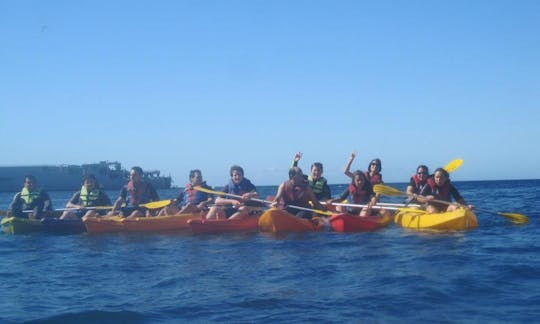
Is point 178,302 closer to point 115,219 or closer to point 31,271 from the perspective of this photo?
point 31,271

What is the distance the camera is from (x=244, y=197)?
12.1m

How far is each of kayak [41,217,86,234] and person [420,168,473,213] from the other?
7726 millimetres

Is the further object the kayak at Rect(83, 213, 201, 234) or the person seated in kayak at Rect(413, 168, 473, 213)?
the kayak at Rect(83, 213, 201, 234)

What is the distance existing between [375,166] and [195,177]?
441 centimetres

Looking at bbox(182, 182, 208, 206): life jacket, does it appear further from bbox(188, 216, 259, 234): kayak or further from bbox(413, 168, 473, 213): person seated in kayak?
bbox(413, 168, 473, 213): person seated in kayak

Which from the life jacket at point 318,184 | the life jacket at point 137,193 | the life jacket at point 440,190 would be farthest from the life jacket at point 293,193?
the life jacket at point 137,193

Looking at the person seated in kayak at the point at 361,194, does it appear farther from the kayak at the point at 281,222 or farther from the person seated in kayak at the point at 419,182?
the kayak at the point at 281,222

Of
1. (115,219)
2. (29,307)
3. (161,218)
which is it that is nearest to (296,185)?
(161,218)

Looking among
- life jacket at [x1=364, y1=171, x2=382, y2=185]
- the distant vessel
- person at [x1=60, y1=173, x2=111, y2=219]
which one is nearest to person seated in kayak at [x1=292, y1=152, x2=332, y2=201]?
life jacket at [x1=364, y1=171, x2=382, y2=185]

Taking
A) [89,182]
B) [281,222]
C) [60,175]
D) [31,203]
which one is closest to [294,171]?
[281,222]

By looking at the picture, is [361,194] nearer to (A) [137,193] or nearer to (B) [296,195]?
(B) [296,195]

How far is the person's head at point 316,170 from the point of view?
13052 millimetres

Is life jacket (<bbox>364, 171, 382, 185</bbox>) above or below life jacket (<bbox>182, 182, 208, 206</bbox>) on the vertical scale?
above

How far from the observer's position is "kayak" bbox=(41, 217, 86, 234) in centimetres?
1276
